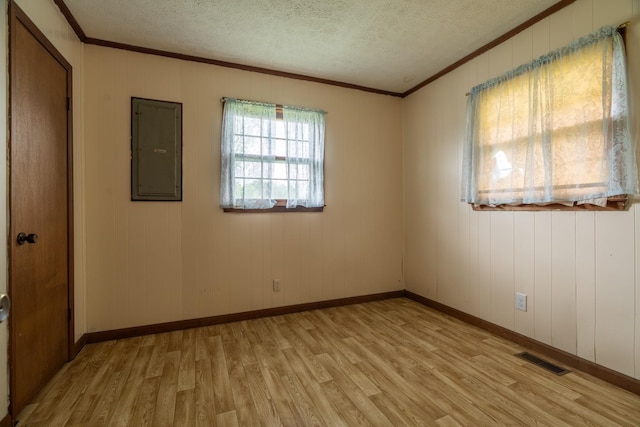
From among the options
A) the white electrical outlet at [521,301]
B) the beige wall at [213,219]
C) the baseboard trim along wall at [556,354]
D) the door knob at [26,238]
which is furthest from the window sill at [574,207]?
the door knob at [26,238]

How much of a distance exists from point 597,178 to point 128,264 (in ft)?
12.2

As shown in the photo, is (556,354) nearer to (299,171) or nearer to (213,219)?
(299,171)

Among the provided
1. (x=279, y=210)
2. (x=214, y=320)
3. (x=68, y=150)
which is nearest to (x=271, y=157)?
(x=279, y=210)

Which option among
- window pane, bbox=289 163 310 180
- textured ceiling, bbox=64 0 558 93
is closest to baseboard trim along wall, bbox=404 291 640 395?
window pane, bbox=289 163 310 180

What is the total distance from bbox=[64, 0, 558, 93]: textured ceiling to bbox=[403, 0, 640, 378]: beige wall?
310 millimetres

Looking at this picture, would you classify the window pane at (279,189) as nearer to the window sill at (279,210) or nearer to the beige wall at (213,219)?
the window sill at (279,210)

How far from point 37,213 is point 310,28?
2.37 metres

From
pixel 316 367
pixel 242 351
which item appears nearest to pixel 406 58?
pixel 316 367

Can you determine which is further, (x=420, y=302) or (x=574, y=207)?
(x=420, y=302)

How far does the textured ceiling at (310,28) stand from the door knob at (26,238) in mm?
1723

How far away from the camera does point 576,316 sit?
2.10m

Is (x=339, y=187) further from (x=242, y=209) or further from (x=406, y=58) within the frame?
(x=406, y=58)

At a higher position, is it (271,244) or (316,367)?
(271,244)

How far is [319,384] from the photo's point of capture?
1.93 metres
